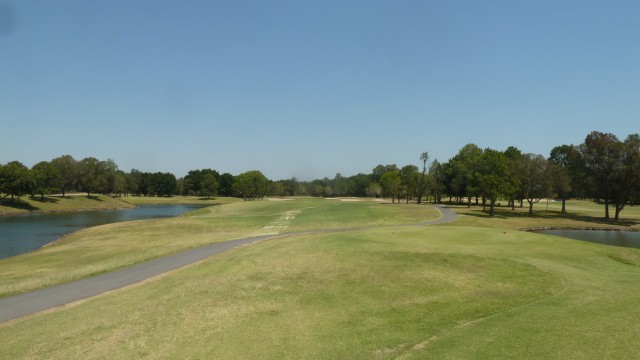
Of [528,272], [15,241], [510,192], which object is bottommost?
→ [15,241]

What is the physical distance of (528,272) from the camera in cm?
2008

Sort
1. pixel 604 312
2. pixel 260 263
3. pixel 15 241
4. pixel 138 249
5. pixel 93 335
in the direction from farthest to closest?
pixel 15 241
pixel 138 249
pixel 260 263
pixel 93 335
pixel 604 312

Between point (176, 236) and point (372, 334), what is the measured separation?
42357 mm

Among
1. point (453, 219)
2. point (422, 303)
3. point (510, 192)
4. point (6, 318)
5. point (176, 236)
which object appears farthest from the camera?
point (510, 192)

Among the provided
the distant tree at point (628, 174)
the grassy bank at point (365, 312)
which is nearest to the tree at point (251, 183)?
the distant tree at point (628, 174)

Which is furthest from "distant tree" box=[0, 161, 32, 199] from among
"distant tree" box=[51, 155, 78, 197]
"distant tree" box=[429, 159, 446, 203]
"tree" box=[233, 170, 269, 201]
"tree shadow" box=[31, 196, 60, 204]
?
"distant tree" box=[429, 159, 446, 203]

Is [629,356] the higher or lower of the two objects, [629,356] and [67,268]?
the higher

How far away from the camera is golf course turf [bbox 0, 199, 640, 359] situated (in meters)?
11.5

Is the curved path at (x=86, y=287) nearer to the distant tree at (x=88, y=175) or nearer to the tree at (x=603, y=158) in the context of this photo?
the tree at (x=603, y=158)

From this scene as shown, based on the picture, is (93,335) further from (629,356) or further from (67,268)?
(67,268)

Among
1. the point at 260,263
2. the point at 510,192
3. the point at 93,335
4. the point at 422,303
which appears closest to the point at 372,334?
the point at 422,303

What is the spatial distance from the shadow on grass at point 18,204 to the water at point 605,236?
13092cm

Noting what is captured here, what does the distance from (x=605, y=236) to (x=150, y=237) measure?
62457 mm

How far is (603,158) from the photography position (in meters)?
74.8
